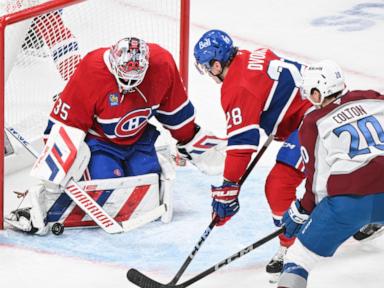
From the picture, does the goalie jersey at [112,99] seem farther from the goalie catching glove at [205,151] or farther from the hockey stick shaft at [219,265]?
the hockey stick shaft at [219,265]

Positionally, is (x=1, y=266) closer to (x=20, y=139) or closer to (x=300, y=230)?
(x=20, y=139)

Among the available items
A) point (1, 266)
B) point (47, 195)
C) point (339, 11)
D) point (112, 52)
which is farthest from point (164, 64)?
point (339, 11)

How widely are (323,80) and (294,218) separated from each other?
1.45 feet

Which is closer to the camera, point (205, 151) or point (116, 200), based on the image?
point (116, 200)

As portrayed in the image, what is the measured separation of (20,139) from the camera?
501 centimetres

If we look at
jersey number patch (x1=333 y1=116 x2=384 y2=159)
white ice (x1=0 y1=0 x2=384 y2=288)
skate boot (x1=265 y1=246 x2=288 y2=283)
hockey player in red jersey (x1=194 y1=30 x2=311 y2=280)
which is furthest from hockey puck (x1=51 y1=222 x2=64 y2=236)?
jersey number patch (x1=333 y1=116 x2=384 y2=159)

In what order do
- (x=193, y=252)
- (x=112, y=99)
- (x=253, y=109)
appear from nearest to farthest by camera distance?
(x=253, y=109) < (x=193, y=252) < (x=112, y=99)

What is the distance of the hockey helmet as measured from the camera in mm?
4215

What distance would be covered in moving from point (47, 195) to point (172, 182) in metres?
0.53

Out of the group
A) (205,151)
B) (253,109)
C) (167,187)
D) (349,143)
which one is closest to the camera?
(349,143)

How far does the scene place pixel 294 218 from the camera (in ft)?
12.7

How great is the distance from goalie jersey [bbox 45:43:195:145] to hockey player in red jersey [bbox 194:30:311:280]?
404 mm

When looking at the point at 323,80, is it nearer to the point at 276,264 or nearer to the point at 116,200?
the point at 276,264

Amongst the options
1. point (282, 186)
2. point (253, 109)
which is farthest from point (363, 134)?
point (282, 186)
